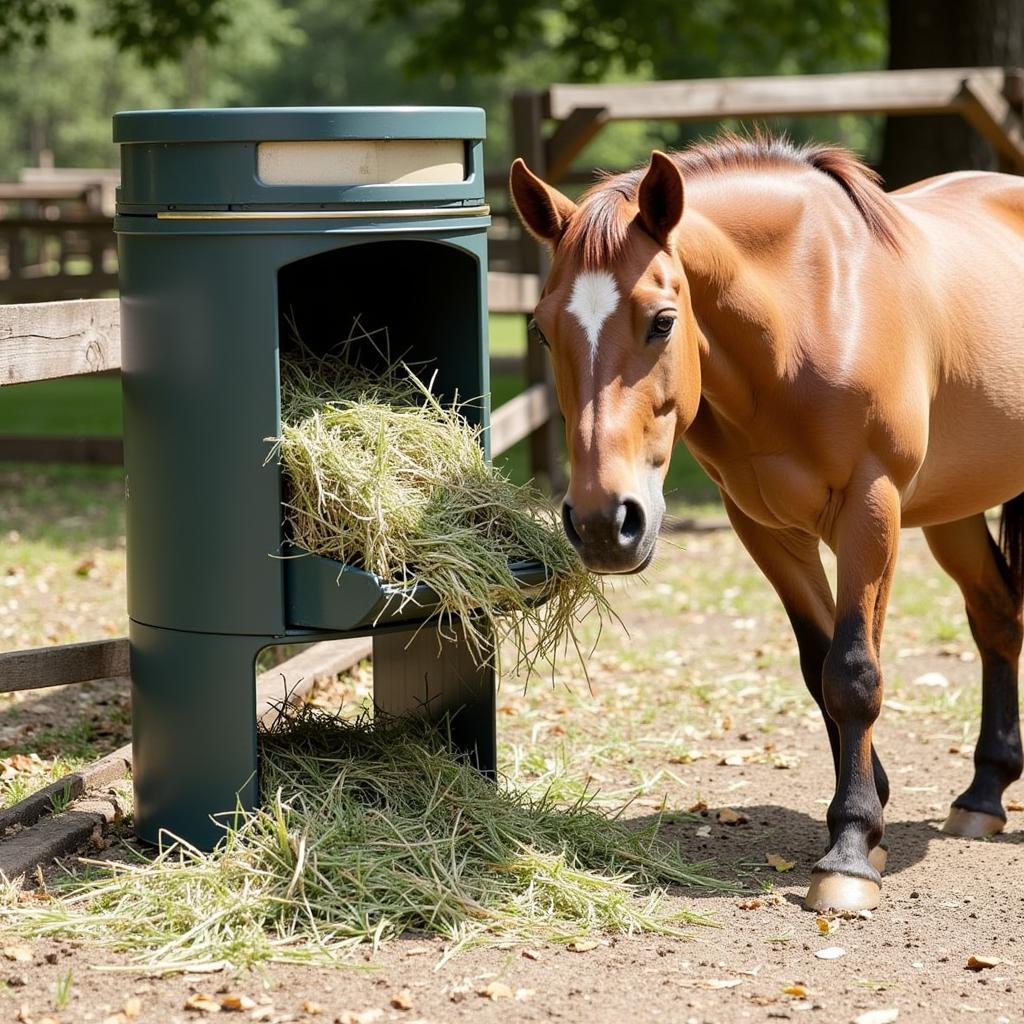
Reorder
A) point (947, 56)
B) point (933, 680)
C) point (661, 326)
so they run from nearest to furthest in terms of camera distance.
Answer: point (661, 326) < point (933, 680) < point (947, 56)

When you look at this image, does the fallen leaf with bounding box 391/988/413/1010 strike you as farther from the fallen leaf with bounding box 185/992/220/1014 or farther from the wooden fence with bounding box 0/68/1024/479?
the wooden fence with bounding box 0/68/1024/479

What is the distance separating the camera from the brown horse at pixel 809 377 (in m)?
3.30

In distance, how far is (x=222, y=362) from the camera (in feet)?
11.8

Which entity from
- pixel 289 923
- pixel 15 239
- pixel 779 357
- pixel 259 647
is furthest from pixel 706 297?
pixel 15 239

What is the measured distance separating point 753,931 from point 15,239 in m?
13.0

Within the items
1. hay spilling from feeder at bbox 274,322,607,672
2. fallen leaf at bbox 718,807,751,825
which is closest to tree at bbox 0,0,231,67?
hay spilling from feeder at bbox 274,322,607,672

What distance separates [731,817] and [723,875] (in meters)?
0.46

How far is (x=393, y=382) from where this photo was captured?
4.14m

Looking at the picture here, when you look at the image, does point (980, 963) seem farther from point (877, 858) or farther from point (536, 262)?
point (536, 262)

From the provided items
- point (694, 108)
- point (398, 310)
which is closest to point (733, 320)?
point (398, 310)

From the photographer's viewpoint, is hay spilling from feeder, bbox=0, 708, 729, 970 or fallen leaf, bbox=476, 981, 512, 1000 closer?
fallen leaf, bbox=476, 981, 512, 1000

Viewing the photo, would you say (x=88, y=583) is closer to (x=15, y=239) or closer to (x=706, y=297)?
(x=706, y=297)

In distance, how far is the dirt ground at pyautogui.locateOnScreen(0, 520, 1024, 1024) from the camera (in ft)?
10.1

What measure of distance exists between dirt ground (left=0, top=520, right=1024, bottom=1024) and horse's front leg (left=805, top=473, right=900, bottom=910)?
0.11 m
